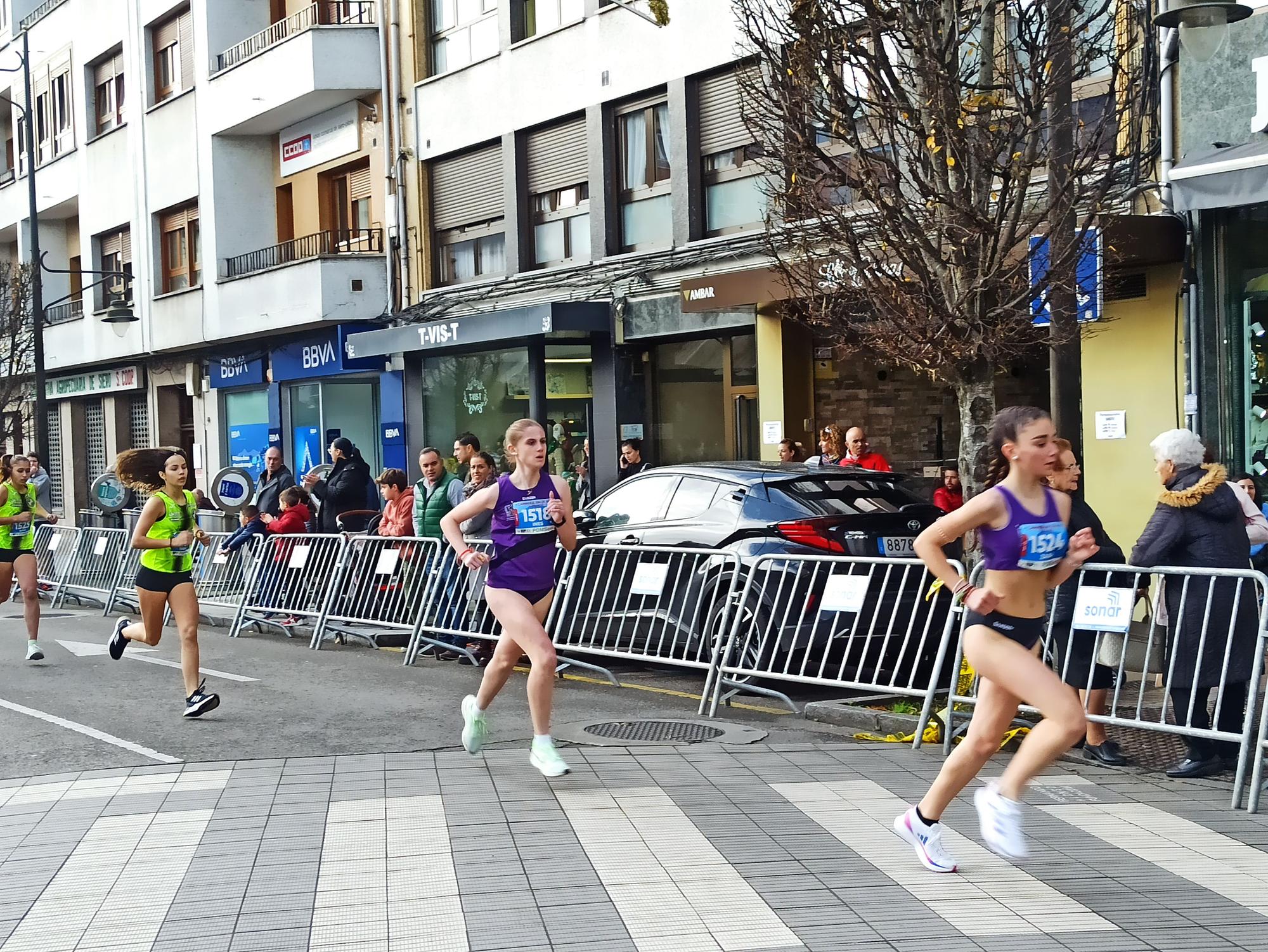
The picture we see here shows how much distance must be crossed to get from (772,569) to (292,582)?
6699mm

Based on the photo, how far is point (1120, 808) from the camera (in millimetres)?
7289

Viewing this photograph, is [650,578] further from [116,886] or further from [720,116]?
[720,116]

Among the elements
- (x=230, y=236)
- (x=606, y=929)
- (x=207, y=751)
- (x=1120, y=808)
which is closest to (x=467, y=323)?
(x=230, y=236)

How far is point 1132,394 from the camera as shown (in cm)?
1413

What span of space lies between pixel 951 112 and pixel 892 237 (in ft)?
2.88

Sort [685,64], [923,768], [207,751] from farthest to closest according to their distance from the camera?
[685,64]
[207,751]
[923,768]

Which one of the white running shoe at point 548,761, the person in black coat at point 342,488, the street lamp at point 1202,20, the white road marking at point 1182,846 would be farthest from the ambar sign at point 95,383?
the white road marking at point 1182,846

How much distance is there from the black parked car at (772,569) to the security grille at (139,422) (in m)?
24.2

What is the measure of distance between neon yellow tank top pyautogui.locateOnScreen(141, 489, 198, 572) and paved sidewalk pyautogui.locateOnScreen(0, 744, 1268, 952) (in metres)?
2.50

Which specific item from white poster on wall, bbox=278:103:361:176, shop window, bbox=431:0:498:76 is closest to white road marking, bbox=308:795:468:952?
shop window, bbox=431:0:498:76

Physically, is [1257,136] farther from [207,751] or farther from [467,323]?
[467,323]

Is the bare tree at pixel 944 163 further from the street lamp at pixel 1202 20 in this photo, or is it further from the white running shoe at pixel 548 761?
the white running shoe at pixel 548 761

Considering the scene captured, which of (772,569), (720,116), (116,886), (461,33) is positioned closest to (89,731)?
(116,886)

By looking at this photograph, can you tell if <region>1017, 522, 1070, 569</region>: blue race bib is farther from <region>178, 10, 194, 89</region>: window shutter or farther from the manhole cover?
<region>178, 10, 194, 89</region>: window shutter
